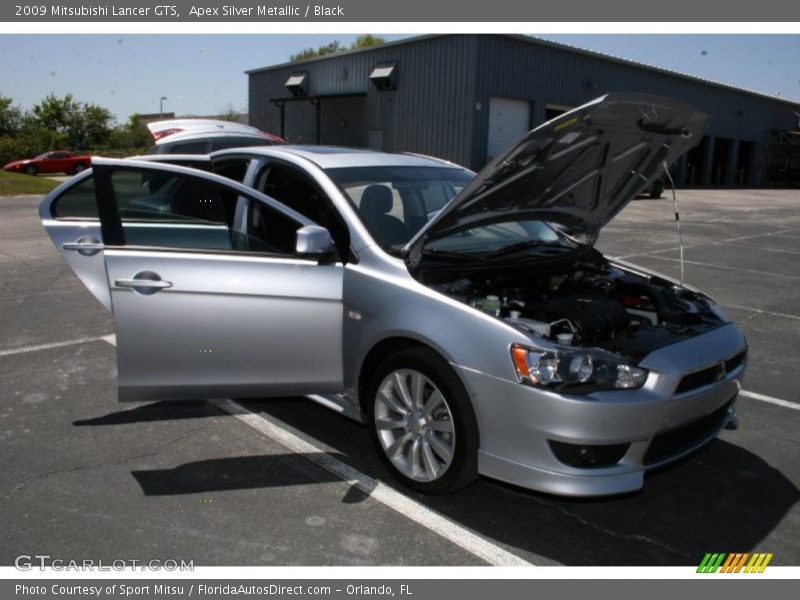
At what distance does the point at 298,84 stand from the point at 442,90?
31.5 ft

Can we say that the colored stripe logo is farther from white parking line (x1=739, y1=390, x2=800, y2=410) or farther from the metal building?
the metal building

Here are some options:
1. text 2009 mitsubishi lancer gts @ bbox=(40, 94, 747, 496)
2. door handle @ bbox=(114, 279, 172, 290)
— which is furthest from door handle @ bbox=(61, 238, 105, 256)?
door handle @ bbox=(114, 279, 172, 290)

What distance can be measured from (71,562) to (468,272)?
2359 millimetres

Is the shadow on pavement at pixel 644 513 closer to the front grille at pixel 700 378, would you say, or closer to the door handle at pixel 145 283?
the front grille at pixel 700 378

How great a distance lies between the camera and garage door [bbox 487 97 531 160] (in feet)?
86.8

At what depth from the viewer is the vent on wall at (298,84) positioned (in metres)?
32.9

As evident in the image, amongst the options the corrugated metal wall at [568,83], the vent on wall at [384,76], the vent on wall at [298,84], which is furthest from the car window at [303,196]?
the vent on wall at [298,84]

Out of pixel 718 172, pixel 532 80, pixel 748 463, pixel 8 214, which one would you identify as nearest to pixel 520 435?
pixel 748 463

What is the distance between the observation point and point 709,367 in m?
3.45

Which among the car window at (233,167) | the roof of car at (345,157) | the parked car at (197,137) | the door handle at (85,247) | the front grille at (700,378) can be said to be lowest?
the front grille at (700,378)

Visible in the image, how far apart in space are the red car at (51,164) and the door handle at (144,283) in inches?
1476

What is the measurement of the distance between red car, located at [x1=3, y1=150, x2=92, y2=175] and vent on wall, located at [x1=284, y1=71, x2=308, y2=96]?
487 inches

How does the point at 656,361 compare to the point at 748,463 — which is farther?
the point at 748,463

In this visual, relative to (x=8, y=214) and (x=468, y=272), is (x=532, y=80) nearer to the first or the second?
(x=8, y=214)
